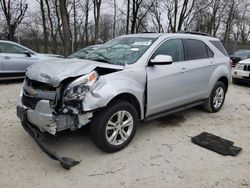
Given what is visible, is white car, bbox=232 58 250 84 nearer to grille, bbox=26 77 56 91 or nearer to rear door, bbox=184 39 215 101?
rear door, bbox=184 39 215 101

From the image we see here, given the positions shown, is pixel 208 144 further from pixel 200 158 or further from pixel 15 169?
pixel 15 169

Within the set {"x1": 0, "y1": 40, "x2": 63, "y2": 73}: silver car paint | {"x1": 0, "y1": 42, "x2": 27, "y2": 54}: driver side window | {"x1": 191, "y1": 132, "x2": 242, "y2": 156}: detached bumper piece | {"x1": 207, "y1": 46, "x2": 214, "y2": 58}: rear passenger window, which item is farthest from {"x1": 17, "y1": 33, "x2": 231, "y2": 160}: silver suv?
{"x1": 0, "y1": 42, "x2": 27, "y2": 54}: driver side window

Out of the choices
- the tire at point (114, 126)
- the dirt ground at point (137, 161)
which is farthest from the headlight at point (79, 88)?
the dirt ground at point (137, 161)

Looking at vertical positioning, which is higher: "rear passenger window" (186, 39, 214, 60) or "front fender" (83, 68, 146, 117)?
"rear passenger window" (186, 39, 214, 60)

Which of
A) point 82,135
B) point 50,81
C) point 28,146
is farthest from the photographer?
point 82,135

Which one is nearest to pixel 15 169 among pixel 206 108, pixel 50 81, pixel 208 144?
pixel 50 81

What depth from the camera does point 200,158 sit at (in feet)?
11.0

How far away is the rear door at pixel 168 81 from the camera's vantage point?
3.73 m

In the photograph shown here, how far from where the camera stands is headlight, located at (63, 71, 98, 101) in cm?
293

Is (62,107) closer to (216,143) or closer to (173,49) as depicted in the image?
(173,49)

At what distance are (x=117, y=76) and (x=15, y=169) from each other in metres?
1.78

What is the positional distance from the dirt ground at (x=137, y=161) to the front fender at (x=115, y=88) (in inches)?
28.6

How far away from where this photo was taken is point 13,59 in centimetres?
794

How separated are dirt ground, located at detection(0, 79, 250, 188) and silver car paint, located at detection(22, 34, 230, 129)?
573mm
